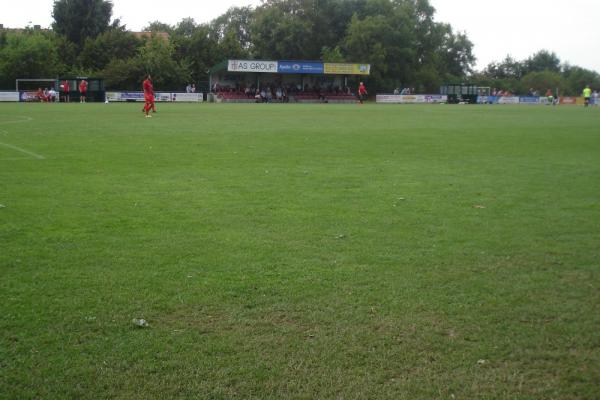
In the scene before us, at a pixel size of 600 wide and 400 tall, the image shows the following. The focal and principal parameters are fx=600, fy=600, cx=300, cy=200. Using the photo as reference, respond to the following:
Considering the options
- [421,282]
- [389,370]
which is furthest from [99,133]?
[389,370]

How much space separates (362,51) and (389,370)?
87514mm

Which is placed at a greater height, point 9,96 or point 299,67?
point 299,67

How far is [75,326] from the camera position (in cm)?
429

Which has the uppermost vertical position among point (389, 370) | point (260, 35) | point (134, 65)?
point (260, 35)

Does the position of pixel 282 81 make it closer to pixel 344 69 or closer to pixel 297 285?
pixel 344 69

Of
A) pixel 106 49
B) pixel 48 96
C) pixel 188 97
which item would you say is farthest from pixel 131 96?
pixel 106 49

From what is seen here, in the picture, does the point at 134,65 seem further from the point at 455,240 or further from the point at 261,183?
the point at 455,240

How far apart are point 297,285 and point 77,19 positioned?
85311 millimetres

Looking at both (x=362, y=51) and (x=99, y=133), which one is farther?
(x=362, y=51)

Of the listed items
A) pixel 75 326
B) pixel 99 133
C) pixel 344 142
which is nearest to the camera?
pixel 75 326

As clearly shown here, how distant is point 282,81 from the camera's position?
69000 millimetres

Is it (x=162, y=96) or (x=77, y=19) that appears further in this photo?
(x=77, y=19)

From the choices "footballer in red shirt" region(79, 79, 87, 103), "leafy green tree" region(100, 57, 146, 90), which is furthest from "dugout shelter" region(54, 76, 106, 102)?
"leafy green tree" region(100, 57, 146, 90)

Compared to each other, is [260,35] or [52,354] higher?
[260,35]
